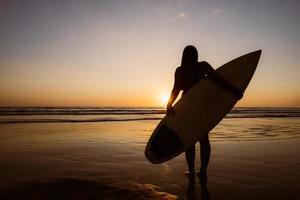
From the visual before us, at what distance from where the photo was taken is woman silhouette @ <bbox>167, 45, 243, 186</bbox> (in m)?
3.82

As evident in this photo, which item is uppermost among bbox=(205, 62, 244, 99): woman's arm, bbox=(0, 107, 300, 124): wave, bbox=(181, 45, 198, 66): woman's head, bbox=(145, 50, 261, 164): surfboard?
bbox=(181, 45, 198, 66): woman's head

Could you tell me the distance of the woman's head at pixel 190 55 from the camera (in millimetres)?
3807

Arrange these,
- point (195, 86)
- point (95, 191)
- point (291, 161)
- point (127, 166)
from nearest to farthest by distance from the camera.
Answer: point (95, 191) < point (195, 86) < point (127, 166) < point (291, 161)

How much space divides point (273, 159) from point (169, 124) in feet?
10.4

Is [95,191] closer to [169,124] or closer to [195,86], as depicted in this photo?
[169,124]

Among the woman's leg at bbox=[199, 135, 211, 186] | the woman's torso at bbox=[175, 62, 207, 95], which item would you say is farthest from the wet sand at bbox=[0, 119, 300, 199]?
the woman's torso at bbox=[175, 62, 207, 95]

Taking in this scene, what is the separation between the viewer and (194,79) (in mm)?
4012

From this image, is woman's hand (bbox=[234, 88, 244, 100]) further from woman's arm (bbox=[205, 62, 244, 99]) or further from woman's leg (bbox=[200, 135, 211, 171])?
woman's leg (bbox=[200, 135, 211, 171])

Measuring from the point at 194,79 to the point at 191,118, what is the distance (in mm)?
601

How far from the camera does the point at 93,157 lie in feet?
21.0

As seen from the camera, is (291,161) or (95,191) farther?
(291,161)

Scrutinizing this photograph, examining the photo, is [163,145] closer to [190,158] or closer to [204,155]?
[190,158]

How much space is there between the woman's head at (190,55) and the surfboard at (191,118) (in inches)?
14.7

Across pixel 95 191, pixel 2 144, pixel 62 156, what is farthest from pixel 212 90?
pixel 2 144
